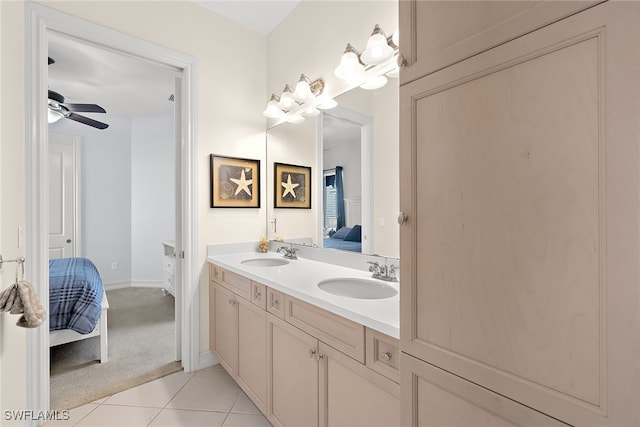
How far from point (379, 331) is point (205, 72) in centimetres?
232

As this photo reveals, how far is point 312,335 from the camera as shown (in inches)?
50.6

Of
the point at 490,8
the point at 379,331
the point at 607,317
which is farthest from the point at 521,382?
the point at 490,8

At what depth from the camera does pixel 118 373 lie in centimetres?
220

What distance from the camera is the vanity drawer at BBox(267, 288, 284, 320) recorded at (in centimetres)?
149

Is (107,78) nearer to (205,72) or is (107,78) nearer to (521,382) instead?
(205,72)

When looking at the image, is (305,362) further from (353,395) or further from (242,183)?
(242,183)

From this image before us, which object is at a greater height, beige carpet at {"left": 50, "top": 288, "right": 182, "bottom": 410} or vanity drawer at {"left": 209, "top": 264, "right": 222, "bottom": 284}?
vanity drawer at {"left": 209, "top": 264, "right": 222, "bottom": 284}

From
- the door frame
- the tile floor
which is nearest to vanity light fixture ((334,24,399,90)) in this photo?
the door frame

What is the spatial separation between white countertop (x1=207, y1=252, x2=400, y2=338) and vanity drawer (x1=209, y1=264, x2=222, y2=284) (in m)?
0.05

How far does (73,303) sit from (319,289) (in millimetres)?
2101

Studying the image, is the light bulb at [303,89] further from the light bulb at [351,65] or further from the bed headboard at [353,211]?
the bed headboard at [353,211]

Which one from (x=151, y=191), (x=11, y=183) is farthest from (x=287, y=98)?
(x=151, y=191)

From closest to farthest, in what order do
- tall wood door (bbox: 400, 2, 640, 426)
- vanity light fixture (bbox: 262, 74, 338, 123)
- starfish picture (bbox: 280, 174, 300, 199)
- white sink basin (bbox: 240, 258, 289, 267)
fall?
tall wood door (bbox: 400, 2, 640, 426)
vanity light fixture (bbox: 262, 74, 338, 123)
white sink basin (bbox: 240, 258, 289, 267)
starfish picture (bbox: 280, 174, 300, 199)

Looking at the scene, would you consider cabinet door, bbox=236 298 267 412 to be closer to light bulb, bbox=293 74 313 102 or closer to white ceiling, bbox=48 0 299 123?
light bulb, bbox=293 74 313 102
